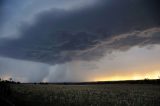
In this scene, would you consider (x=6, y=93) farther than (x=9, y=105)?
Yes

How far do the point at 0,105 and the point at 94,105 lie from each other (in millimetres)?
7118

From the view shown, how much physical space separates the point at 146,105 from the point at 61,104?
6.94 meters

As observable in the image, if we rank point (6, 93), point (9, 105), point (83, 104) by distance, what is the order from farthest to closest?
point (6, 93)
point (83, 104)
point (9, 105)

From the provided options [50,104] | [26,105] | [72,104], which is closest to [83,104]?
[72,104]

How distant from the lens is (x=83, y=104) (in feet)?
76.0

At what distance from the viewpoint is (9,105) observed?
63.3 ft

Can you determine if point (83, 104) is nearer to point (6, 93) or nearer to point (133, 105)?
point (133, 105)

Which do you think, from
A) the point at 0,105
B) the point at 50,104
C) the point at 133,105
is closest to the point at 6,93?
the point at 50,104

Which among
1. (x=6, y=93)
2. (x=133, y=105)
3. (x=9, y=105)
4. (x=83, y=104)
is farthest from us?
(x=6, y=93)

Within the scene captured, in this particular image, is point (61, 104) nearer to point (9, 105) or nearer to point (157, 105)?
point (9, 105)

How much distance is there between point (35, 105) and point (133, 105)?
7665 millimetres

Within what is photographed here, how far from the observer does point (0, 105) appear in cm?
1972

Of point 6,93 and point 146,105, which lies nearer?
point 146,105

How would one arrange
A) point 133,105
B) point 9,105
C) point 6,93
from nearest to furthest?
point 9,105
point 133,105
point 6,93
